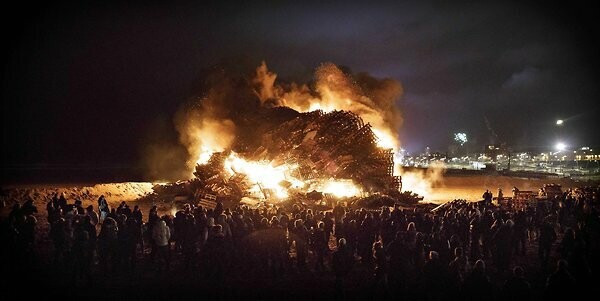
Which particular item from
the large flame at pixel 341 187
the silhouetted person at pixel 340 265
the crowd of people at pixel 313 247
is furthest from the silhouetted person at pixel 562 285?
the large flame at pixel 341 187

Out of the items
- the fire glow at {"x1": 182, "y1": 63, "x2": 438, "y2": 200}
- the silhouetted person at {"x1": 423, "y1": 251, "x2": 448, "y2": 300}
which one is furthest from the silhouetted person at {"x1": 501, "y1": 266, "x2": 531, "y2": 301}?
the fire glow at {"x1": 182, "y1": 63, "x2": 438, "y2": 200}

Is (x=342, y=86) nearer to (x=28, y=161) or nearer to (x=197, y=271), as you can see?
(x=197, y=271)

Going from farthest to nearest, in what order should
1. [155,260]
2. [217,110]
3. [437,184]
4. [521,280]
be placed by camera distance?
[437,184]
[217,110]
[155,260]
[521,280]

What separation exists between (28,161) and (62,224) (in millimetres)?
86130

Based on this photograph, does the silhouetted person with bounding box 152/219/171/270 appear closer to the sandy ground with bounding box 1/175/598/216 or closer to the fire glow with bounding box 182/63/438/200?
the sandy ground with bounding box 1/175/598/216

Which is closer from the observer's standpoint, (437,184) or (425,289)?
(425,289)

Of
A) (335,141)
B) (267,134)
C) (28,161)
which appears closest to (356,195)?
(335,141)

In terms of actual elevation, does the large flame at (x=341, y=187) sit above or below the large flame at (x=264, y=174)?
below

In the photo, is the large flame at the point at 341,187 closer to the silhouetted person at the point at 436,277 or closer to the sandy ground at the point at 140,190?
the sandy ground at the point at 140,190

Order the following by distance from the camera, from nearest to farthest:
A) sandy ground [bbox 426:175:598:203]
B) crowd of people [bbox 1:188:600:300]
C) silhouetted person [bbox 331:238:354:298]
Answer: silhouetted person [bbox 331:238:354:298] < crowd of people [bbox 1:188:600:300] < sandy ground [bbox 426:175:598:203]

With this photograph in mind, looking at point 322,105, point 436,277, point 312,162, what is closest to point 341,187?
point 312,162

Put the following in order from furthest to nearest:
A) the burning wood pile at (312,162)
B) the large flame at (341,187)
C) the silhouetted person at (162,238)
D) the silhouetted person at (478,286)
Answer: the large flame at (341,187) < the burning wood pile at (312,162) < the silhouetted person at (162,238) < the silhouetted person at (478,286)

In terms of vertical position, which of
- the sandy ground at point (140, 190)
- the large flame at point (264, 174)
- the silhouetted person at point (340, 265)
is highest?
the large flame at point (264, 174)

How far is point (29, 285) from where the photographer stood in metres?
12.0
